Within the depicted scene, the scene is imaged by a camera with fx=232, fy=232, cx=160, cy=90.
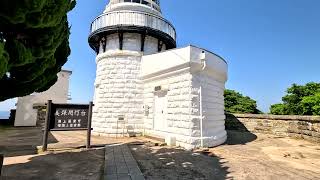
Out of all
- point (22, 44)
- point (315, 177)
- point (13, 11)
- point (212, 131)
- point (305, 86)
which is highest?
point (305, 86)

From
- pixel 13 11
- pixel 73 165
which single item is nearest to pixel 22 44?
pixel 13 11

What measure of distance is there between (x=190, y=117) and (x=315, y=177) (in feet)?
14.8

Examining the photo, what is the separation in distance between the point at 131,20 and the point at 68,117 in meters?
6.58

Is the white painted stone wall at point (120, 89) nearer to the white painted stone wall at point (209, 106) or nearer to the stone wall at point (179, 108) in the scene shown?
the stone wall at point (179, 108)

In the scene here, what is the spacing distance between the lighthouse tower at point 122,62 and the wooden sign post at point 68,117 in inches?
124

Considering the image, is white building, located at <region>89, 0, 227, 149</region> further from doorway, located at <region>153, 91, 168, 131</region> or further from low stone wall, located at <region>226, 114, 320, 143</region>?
low stone wall, located at <region>226, 114, 320, 143</region>

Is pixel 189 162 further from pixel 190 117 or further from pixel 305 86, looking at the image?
pixel 305 86

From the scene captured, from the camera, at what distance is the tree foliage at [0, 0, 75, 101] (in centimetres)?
372

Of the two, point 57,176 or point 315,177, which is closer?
point 57,176

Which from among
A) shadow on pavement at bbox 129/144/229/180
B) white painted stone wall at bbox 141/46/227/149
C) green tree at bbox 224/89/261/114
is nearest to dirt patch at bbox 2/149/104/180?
shadow on pavement at bbox 129/144/229/180

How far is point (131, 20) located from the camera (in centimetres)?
1291

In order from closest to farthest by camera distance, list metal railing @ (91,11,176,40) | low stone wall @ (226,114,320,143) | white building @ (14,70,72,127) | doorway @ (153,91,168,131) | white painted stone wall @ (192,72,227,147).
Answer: white painted stone wall @ (192,72,227,147), doorway @ (153,91,168,131), low stone wall @ (226,114,320,143), metal railing @ (91,11,176,40), white building @ (14,70,72,127)

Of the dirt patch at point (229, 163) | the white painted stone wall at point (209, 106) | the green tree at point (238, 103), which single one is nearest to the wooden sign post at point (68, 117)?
the dirt patch at point (229, 163)

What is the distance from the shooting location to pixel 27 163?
20.9 feet
